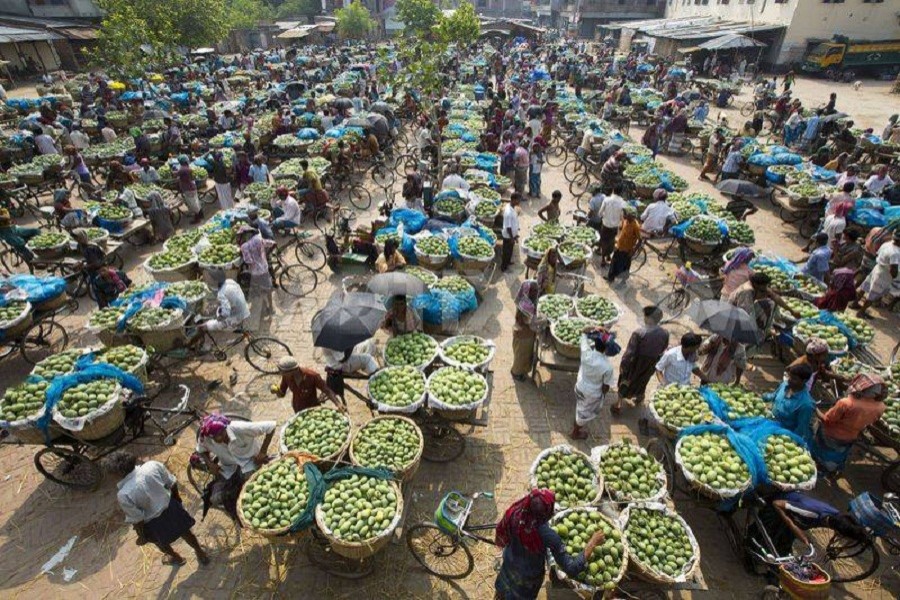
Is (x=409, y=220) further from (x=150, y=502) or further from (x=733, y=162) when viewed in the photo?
(x=733, y=162)

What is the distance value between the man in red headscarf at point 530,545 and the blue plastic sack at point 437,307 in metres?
4.70

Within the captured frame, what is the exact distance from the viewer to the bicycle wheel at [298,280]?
11.2 metres

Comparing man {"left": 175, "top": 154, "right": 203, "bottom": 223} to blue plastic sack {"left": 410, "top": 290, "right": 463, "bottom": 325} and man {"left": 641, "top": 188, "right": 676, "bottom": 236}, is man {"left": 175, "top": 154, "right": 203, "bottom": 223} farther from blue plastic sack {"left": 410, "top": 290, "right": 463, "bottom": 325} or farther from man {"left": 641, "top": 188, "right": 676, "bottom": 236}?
man {"left": 641, "top": 188, "right": 676, "bottom": 236}

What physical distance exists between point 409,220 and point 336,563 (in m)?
8.17

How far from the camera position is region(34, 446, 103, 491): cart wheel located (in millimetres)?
6340

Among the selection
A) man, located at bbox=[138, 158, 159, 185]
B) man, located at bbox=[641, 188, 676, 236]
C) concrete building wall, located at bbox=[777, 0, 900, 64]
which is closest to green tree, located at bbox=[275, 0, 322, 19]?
concrete building wall, located at bbox=[777, 0, 900, 64]

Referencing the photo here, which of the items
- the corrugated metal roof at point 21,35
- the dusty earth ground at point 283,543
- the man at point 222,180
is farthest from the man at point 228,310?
the corrugated metal roof at point 21,35

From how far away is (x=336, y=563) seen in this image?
5609mm

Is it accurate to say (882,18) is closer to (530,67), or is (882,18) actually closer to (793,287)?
(530,67)

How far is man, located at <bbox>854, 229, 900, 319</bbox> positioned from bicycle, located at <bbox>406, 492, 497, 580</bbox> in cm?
998

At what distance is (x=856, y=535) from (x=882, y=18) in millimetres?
50373

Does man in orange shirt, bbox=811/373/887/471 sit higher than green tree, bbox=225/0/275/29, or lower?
lower

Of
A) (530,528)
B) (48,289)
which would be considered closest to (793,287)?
(530,528)

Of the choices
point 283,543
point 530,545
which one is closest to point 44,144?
point 283,543
